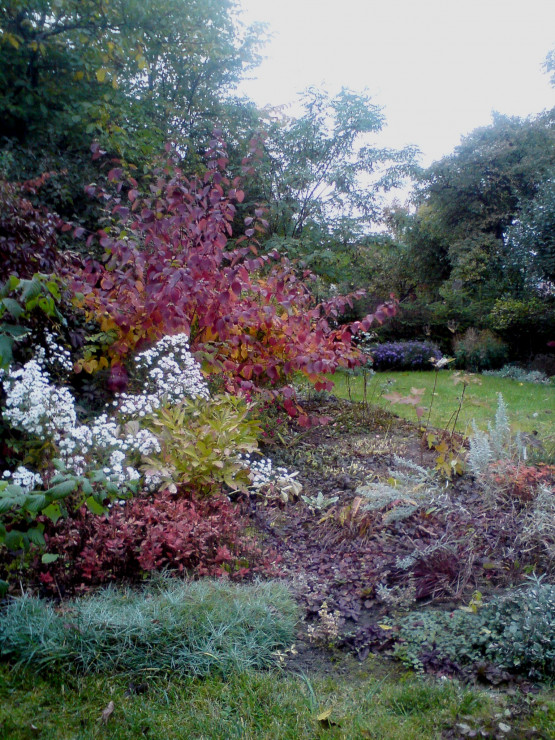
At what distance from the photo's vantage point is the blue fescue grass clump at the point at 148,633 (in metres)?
2.17

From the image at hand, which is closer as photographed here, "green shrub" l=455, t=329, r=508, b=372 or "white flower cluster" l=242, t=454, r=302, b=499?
"white flower cluster" l=242, t=454, r=302, b=499

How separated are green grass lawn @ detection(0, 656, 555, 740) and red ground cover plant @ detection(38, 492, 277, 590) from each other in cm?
57

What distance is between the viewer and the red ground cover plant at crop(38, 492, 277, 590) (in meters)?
2.67

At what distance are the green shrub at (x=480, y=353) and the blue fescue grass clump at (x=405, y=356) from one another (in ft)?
3.36

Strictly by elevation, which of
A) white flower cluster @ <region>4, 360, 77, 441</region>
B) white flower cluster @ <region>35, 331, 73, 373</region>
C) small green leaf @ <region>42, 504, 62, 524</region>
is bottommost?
small green leaf @ <region>42, 504, 62, 524</region>

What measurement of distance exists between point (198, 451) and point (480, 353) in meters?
12.1

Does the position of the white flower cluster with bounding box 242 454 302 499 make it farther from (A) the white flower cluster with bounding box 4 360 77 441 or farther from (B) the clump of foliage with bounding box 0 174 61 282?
(B) the clump of foliage with bounding box 0 174 61 282

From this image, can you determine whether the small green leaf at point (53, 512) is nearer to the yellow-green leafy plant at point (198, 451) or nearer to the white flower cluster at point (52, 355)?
the yellow-green leafy plant at point (198, 451)

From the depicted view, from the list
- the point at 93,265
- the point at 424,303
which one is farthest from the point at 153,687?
the point at 424,303

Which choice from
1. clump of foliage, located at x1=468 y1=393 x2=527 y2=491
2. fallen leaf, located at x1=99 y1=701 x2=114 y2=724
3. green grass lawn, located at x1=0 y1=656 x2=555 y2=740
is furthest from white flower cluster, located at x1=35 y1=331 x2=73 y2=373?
clump of foliage, located at x1=468 y1=393 x2=527 y2=491

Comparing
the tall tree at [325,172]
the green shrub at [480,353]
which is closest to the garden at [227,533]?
the tall tree at [325,172]

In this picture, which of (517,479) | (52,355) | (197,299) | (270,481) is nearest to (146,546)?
(270,481)

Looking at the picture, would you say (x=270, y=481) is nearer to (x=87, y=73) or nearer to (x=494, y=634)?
(x=494, y=634)

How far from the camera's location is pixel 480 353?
1414 centimetres
